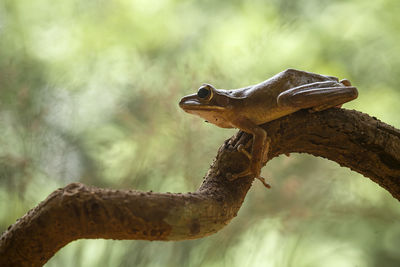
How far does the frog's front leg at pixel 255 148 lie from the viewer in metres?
2.07

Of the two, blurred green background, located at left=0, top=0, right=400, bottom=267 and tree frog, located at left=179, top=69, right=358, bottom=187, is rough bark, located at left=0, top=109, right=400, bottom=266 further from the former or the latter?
blurred green background, located at left=0, top=0, right=400, bottom=267

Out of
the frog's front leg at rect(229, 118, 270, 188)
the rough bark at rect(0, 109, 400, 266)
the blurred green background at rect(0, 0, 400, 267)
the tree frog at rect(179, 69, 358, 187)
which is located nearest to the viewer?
the rough bark at rect(0, 109, 400, 266)

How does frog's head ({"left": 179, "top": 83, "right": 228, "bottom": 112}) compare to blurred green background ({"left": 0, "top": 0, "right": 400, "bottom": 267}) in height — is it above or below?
below

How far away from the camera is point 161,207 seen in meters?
1.66

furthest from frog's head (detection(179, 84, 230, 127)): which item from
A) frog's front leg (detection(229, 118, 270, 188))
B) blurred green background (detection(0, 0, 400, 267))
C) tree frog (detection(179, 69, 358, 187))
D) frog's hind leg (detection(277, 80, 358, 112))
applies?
blurred green background (detection(0, 0, 400, 267))

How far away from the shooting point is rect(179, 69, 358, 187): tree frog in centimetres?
221

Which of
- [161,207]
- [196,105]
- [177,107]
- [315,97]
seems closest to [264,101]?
[315,97]

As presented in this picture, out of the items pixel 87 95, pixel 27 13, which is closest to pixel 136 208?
pixel 87 95

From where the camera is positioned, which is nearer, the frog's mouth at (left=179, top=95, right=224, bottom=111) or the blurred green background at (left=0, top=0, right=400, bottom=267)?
the frog's mouth at (left=179, top=95, right=224, bottom=111)

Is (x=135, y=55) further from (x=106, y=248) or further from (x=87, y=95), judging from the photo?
(x=106, y=248)

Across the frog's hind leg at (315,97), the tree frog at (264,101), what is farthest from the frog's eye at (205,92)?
the frog's hind leg at (315,97)

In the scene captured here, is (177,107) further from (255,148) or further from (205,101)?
(255,148)

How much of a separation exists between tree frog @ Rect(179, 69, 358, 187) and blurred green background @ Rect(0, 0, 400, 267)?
184 cm

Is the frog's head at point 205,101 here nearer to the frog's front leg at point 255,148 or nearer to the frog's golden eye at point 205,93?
the frog's golden eye at point 205,93
